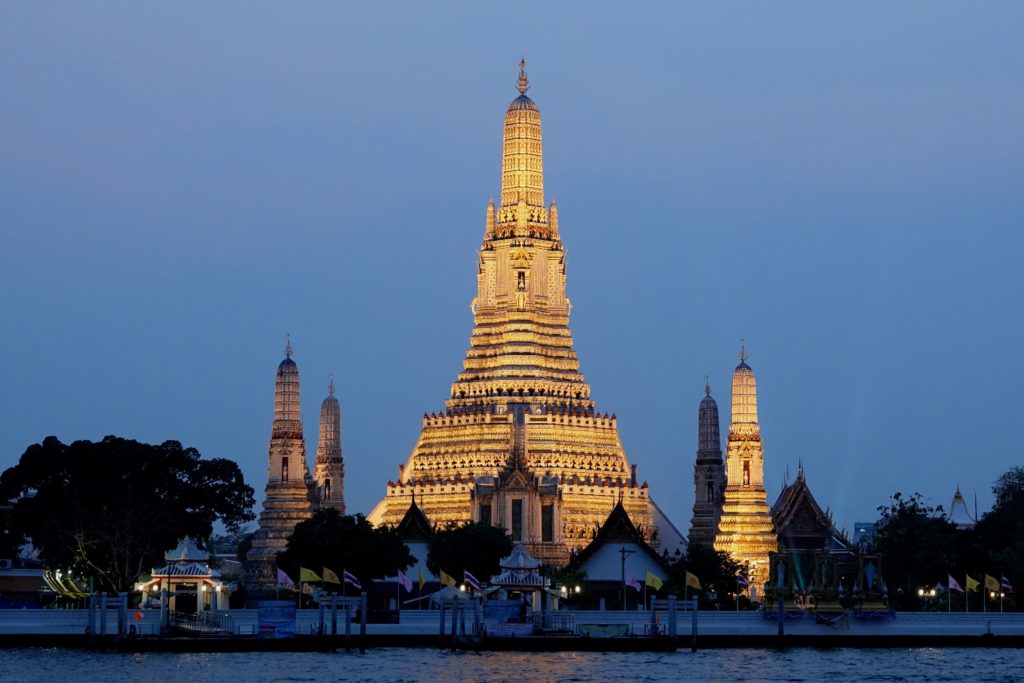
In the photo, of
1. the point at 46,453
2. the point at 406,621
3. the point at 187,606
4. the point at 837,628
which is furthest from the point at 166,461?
the point at 837,628

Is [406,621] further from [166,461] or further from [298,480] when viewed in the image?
[298,480]

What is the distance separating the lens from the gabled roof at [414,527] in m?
130

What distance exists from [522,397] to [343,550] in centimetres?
3356

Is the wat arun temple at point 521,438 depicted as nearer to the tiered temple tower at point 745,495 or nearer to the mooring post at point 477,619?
the tiered temple tower at point 745,495

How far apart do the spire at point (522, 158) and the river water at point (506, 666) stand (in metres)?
52.2

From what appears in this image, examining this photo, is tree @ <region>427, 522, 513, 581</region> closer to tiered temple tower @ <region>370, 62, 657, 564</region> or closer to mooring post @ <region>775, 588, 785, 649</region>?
tiered temple tower @ <region>370, 62, 657, 564</region>

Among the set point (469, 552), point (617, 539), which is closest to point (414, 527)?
point (469, 552)

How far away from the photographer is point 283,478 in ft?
473

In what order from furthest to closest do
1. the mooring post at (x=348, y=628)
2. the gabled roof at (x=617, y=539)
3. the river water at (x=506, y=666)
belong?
the gabled roof at (x=617, y=539)
the mooring post at (x=348, y=628)
the river water at (x=506, y=666)

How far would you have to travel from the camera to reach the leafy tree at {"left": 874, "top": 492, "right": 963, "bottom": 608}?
12612 centimetres

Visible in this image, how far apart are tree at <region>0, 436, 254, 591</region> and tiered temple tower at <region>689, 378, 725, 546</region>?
35.1 metres

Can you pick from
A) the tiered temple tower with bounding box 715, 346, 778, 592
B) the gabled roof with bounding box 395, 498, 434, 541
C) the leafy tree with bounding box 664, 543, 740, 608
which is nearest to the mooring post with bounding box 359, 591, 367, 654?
the leafy tree with bounding box 664, 543, 740, 608

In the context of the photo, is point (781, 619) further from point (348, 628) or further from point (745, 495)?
point (745, 495)

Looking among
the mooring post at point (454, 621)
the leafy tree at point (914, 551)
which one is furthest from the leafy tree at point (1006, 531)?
the mooring post at point (454, 621)
